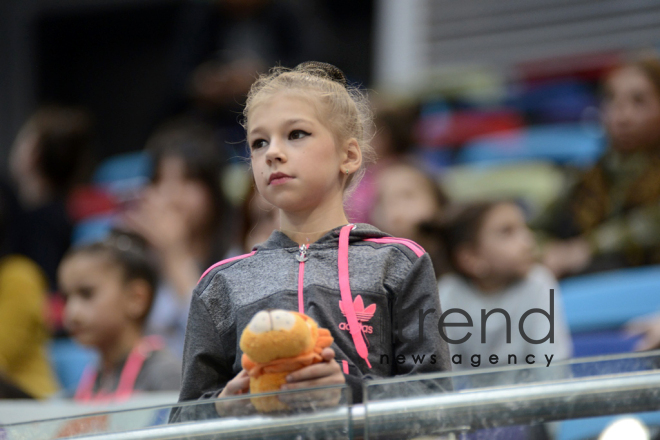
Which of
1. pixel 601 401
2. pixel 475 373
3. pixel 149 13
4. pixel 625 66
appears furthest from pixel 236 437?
pixel 149 13

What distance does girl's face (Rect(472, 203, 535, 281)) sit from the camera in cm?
223

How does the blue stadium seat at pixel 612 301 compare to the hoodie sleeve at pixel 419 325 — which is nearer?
the hoodie sleeve at pixel 419 325

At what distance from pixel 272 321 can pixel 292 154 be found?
26cm

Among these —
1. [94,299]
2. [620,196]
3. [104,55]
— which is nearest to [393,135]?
[620,196]

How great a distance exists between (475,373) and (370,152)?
1.32ft

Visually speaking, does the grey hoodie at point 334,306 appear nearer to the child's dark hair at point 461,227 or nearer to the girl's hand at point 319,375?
the girl's hand at point 319,375

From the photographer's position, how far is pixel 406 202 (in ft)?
8.83

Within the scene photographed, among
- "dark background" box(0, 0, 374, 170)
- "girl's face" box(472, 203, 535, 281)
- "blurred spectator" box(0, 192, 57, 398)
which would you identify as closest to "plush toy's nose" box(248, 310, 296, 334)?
"girl's face" box(472, 203, 535, 281)

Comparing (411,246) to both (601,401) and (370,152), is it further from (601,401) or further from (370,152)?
(601,401)

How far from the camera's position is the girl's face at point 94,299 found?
90.5 inches

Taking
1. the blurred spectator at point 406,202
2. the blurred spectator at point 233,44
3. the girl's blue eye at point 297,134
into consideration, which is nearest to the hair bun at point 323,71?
the girl's blue eye at point 297,134

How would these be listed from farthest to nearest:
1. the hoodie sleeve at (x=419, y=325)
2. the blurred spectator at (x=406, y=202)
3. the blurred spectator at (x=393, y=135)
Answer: the blurred spectator at (x=393, y=135)
the blurred spectator at (x=406, y=202)
the hoodie sleeve at (x=419, y=325)

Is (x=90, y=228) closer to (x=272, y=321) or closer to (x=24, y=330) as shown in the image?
(x=24, y=330)

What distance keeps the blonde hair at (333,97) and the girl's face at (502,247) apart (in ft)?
3.53
